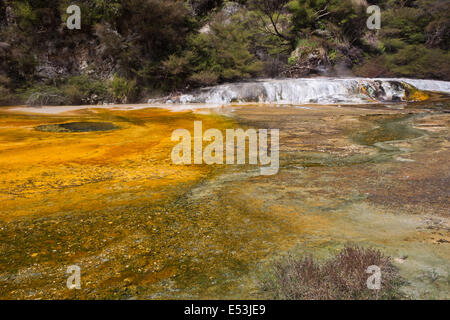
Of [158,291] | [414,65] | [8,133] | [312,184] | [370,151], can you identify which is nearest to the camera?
[158,291]

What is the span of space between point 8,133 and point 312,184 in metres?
5.51

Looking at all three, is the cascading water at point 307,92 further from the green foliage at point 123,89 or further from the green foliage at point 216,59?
the green foliage at point 123,89

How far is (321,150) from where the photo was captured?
197 inches

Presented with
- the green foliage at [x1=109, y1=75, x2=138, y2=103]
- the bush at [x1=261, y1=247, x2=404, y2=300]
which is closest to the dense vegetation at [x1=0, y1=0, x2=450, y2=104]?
the green foliage at [x1=109, y1=75, x2=138, y2=103]

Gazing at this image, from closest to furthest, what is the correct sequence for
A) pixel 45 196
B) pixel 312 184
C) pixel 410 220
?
1. pixel 410 220
2. pixel 45 196
3. pixel 312 184

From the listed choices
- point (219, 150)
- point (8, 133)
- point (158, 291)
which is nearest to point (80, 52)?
point (8, 133)

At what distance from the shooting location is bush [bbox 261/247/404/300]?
1.73 meters

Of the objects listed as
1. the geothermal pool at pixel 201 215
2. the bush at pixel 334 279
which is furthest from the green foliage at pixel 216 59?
the bush at pixel 334 279

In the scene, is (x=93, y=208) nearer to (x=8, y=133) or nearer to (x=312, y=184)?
(x=312, y=184)

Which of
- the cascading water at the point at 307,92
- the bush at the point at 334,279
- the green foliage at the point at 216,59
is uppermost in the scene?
the green foliage at the point at 216,59

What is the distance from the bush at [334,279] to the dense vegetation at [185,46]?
12.0 metres

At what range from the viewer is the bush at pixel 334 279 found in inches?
68.3

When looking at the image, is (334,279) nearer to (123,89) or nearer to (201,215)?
(201,215)

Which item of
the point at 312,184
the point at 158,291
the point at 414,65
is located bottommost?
the point at 158,291
